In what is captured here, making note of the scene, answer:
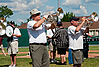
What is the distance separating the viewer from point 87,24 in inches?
304

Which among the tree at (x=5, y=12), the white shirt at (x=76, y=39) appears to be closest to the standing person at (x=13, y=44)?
the white shirt at (x=76, y=39)

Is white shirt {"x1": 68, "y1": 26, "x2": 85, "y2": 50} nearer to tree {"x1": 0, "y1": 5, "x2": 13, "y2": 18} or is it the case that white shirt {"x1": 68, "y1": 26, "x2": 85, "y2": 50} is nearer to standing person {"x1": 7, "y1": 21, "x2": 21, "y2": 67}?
standing person {"x1": 7, "y1": 21, "x2": 21, "y2": 67}

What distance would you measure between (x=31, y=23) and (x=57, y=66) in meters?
4.38

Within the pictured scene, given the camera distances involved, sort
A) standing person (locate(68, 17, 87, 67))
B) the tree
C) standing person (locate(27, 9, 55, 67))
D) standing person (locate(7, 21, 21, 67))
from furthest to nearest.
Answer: the tree
standing person (locate(7, 21, 21, 67))
standing person (locate(68, 17, 87, 67))
standing person (locate(27, 9, 55, 67))

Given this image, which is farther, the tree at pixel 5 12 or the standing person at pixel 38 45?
the tree at pixel 5 12

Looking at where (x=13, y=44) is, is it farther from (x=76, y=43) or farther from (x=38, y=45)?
(x=38, y=45)

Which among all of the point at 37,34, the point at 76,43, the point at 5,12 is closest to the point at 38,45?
the point at 37,34

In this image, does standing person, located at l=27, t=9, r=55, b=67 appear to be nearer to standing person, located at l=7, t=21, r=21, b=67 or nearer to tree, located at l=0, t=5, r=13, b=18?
standing person, located at l=7, t=21, r=21, b=67

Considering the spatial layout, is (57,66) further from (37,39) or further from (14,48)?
(37,39)

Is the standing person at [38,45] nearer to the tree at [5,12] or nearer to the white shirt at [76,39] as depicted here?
the white shirt at [76,39]

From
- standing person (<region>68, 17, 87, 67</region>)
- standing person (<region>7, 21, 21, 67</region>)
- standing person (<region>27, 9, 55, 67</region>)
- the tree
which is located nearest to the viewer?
standing person (<region>27, 9, 55, 67</region>)

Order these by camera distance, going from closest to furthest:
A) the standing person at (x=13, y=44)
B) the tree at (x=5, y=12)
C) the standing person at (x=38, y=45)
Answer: the standing person at (x=38, y=45), the standing person at (x=13, y=44), the tree at (x=5, y=12)

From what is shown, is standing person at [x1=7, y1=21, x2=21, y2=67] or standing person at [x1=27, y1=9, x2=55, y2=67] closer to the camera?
standing person at [x1=27, y1=9, x2=55, y2=67]

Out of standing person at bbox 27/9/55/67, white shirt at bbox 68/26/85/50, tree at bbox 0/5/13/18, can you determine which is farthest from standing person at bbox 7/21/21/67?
tree at bbox 0/5/13/18
